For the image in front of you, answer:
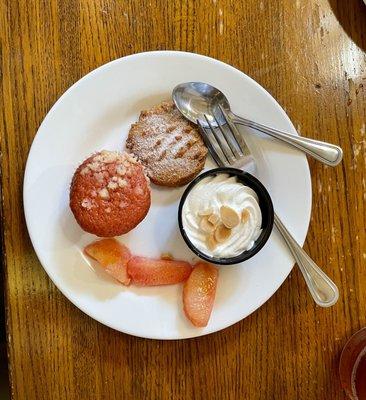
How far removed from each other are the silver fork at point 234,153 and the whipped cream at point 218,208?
61 millimetres

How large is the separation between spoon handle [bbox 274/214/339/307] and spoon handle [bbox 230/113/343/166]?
0.14m

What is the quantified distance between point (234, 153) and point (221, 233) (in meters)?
0.16

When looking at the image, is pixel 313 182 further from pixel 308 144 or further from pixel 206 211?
pixel 206 211

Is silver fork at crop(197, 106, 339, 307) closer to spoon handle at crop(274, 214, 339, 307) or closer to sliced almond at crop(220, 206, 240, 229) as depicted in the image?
spoon handle at crop(274, 214, 339, 307)

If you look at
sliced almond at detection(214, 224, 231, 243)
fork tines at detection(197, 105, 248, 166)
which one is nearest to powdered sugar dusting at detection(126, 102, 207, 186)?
fork tines at detection(197, 105, 248, 166)

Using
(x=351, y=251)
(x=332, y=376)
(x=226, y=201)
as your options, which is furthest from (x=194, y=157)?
(x=332, y=376)

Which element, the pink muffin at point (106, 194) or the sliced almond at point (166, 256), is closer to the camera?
the pink muffin at point (106, 194)

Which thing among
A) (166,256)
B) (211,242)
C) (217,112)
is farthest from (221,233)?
(217,112)

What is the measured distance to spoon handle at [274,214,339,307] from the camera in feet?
3.62

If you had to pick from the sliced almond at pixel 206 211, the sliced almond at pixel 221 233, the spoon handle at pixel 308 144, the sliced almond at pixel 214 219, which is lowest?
the sliced almond at pixel 221 233

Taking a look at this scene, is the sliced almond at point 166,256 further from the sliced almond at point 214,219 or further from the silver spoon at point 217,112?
the silver spoon at point 217,112

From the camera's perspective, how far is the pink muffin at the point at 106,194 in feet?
3.33

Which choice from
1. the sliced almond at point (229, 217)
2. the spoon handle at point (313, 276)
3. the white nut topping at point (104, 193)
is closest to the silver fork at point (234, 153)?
the spoon handle at point (313, 276)

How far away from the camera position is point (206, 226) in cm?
106
